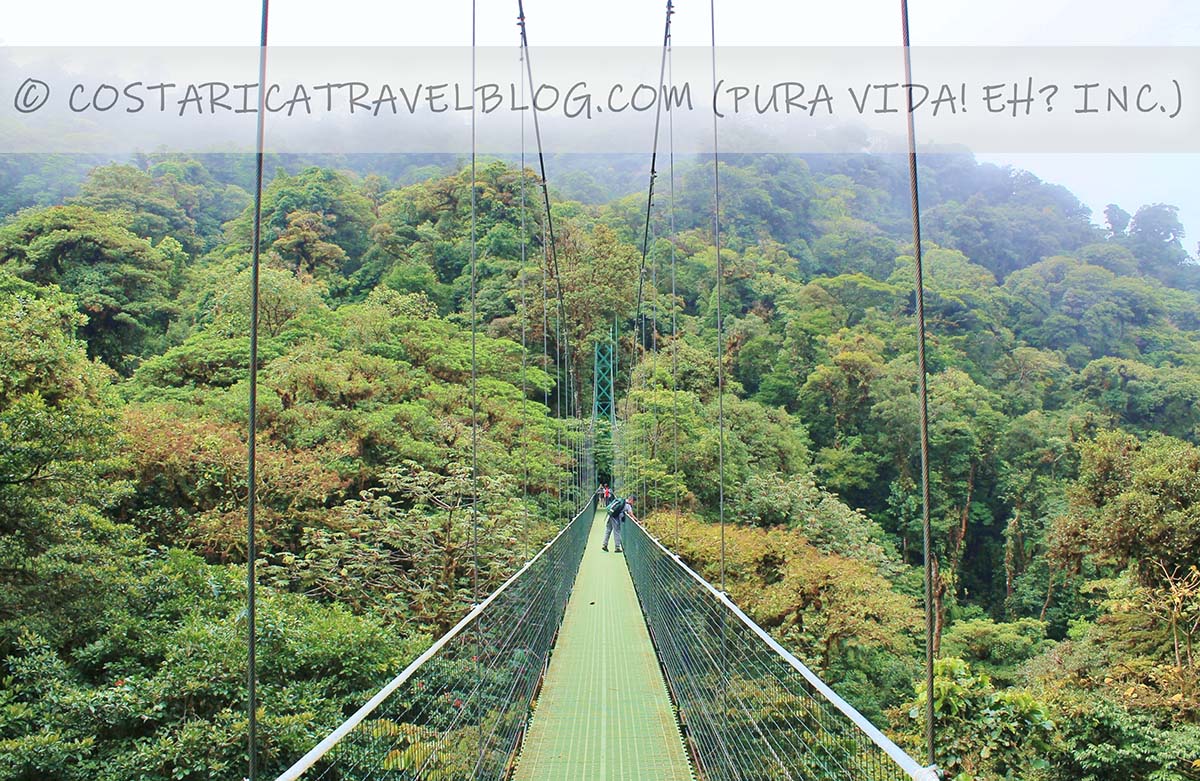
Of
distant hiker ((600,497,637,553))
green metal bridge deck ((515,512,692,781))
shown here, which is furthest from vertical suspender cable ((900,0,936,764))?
distant hiker ((600,497,637,553))

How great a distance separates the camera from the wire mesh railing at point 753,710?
4.66ft

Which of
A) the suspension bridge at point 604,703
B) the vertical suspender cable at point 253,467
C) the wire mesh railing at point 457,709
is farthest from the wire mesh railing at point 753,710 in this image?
the vertical suspender cable at point 253,467

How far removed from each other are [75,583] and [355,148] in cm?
2942

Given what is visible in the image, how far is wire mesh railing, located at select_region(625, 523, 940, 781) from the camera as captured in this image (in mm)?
1421

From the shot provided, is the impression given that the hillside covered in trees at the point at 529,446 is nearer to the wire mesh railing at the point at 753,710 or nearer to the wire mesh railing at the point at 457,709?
the wire mesh railing at the point at 753,710

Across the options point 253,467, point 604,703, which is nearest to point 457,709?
point 253,467

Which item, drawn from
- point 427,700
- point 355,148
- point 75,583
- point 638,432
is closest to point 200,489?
point 75,583

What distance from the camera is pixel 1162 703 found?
6.31 metres

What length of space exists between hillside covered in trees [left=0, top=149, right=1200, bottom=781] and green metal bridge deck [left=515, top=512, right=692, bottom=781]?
1.66 metres

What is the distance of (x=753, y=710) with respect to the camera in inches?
85.7

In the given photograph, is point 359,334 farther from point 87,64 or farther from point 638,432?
point 87,64

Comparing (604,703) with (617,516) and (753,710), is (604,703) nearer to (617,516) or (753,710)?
(753,710)

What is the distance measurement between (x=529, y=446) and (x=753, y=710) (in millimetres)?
9904

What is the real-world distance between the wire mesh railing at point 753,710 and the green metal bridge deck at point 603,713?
0.47 ft
